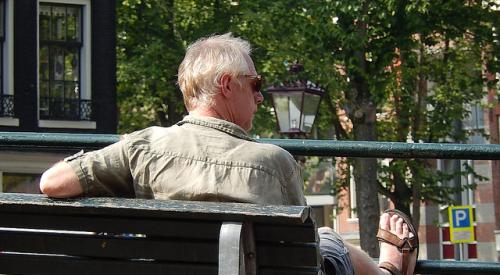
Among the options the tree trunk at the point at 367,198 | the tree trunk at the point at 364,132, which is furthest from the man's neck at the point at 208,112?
the tree trunk at the point at 367,198

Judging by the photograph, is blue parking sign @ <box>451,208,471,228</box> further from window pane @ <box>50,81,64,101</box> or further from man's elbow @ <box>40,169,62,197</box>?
man's elbow @ <box>40,169,62,197</box>

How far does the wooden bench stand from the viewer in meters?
3.10

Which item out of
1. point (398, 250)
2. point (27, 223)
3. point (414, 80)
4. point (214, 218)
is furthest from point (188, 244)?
point (414, 80)

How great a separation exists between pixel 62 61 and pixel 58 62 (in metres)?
0.07

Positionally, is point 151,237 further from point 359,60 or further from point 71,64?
point 71,64

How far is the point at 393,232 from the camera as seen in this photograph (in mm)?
4457

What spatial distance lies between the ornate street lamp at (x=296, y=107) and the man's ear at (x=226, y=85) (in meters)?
12.6

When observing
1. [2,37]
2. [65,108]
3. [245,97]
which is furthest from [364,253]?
[65,108]

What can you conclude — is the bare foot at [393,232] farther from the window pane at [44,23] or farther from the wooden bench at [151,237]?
the window pane at [44,23]

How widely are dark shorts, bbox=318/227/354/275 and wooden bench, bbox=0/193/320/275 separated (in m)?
0.60

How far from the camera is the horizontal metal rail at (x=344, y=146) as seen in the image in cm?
403

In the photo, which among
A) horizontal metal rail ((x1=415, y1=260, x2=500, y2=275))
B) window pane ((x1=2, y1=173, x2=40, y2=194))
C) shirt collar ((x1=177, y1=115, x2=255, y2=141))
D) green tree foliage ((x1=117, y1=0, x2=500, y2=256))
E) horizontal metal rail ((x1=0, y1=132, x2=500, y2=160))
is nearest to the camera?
shirt collar ((x1=177, y1=115, x2=255, y2=141))

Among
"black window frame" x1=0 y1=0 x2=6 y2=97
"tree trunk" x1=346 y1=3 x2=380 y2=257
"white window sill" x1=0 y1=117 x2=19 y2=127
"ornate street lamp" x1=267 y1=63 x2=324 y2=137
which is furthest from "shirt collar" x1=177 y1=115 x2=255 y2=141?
"white window sill" x1=0 y1=117 x2=19 y2=127

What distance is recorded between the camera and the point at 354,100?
78.6 ft
